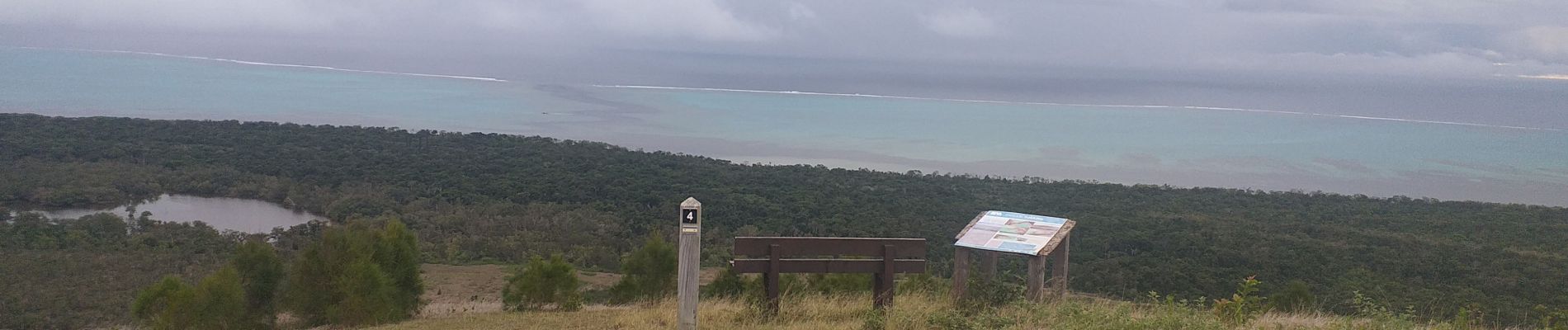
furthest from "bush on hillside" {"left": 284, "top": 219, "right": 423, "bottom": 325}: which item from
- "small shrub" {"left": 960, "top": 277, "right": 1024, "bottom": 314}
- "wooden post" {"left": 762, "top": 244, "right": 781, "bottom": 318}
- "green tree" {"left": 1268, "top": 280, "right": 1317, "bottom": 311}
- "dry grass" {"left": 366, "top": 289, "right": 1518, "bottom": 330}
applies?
"green tree" {"left": 1268, "top": 280, "right": 1317, "bottom": 311}

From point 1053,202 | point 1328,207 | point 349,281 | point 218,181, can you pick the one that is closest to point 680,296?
point 349,281

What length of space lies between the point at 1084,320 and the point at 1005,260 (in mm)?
11975

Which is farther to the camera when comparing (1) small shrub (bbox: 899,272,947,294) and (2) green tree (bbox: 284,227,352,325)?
(2) green tree (bbox: 284,227,352,325)

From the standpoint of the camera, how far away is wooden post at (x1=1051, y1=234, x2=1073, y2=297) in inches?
301

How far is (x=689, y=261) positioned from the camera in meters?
5.99

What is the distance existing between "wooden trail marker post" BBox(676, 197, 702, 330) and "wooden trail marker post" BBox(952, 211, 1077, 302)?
2008 mm

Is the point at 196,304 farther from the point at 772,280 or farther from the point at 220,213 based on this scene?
the point at 220,213

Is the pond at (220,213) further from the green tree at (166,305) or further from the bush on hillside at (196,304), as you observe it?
the bush on hillside at (196,304)

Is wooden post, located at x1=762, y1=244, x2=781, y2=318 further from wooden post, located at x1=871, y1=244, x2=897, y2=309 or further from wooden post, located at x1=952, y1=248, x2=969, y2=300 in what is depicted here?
wooden post, located at x1=952, y1=248, x2=969, y2=300

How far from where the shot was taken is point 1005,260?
715 inches

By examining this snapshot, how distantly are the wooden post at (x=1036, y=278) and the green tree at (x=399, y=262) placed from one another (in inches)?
442

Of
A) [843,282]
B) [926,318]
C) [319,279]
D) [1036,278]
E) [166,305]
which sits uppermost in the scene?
[1036,278]

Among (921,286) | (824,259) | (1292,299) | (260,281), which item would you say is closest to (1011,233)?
(824,259)

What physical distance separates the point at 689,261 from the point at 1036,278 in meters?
2.66
